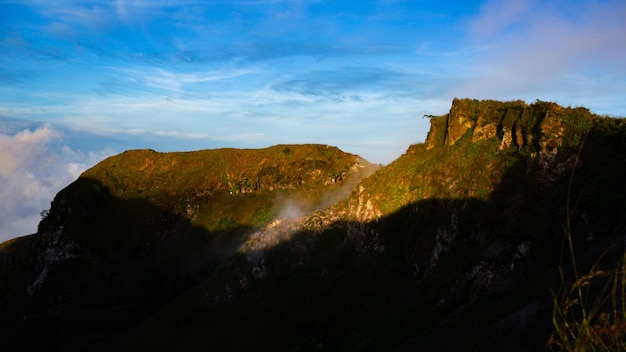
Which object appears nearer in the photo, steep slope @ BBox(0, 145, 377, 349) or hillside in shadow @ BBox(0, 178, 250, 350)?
hillside in shadow @ BBox(0, 178, 250, 350)

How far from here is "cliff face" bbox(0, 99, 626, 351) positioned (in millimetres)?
22141

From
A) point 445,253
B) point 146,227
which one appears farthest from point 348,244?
point 146,227

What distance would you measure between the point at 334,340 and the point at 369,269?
7.66 meters

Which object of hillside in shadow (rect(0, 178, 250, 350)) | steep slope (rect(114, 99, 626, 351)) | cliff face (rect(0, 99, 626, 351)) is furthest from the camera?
hillside in shadow (rect(0, 178, 250, 350))

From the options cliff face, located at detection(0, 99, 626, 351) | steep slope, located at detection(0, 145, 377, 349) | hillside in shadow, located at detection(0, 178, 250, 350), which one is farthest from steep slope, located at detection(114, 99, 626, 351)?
steep slope, located at detection(0, 145, 377, 349)

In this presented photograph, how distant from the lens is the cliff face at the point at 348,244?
2214 centimetres

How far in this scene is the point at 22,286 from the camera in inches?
3450

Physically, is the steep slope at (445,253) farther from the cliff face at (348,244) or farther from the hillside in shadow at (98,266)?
the hillside in shadow at (98,266)

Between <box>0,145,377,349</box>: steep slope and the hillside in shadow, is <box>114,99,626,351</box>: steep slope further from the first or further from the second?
<box>0,145,377,349</box>: steep slope

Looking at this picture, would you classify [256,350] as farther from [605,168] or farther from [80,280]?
[80,280]

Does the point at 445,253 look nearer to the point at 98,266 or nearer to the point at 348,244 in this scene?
the point at 348,244

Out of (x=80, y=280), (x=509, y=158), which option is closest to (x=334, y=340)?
(x=509, y=158)

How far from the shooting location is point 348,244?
1758 inches

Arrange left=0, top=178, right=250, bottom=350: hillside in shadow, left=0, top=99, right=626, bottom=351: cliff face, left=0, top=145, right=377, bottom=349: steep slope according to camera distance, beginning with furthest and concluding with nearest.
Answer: left=0, top=145, right=377, bottom=349: steep slope, left=0, top=178, right=250, bottom=350: hillside in shadow, left=0, top=99, right=626, bottom=351: cliff face
